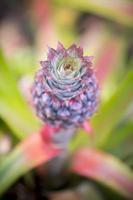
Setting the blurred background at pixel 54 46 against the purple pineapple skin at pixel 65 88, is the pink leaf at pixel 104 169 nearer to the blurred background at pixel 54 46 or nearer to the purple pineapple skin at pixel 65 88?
the blurred background at pixel 54 46

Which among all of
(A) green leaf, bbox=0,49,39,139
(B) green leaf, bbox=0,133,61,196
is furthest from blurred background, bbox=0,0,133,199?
(B) green leaf, bbox=0,133,61,196

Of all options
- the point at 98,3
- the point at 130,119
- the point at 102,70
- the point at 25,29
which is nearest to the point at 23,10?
the point at 25,29

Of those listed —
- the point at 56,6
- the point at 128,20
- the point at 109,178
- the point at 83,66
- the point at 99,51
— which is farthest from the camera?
the point at 56,6

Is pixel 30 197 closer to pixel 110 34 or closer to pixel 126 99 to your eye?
pixel 126 99

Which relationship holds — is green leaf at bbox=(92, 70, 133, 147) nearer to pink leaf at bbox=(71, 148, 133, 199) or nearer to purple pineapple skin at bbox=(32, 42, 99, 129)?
pink leaf at bbox=(71, 148, 133, 199)

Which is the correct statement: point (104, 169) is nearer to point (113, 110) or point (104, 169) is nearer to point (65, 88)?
point (113, 110)
